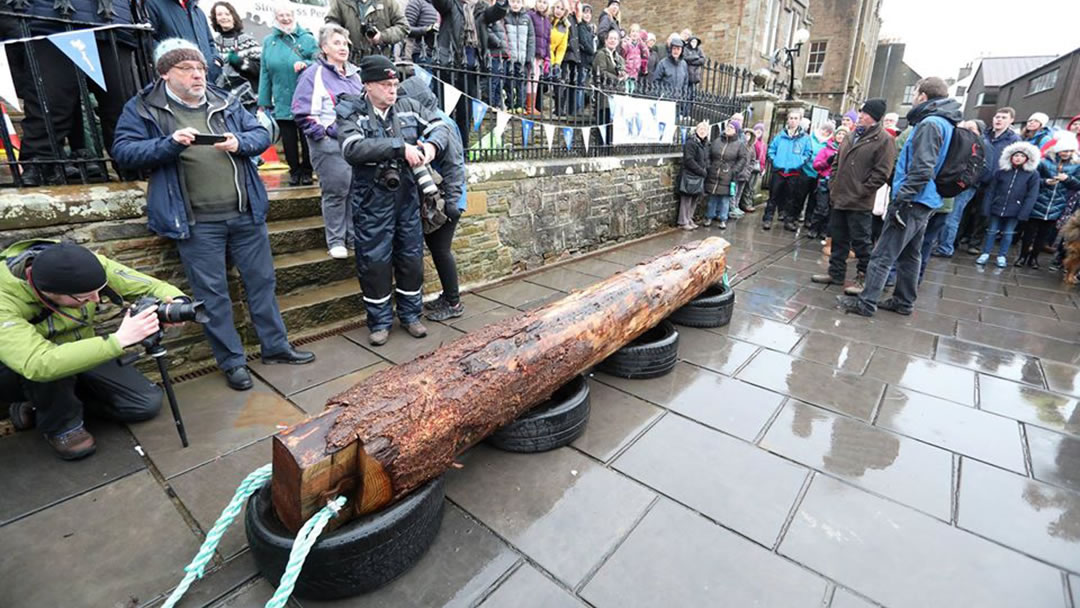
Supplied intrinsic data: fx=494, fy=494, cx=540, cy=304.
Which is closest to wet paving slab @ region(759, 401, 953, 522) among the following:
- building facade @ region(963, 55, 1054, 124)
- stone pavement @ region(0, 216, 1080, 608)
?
stone pavement @ region(0, 216, 1080, 608)

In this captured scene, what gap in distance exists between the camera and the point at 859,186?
5.27m

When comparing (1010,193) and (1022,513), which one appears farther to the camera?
(1010,193)

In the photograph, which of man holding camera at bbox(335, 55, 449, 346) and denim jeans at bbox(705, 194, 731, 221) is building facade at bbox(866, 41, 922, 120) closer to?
denim jeans at bbox(705, 194, 731, 221)

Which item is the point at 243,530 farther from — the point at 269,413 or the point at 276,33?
the point at 276,33

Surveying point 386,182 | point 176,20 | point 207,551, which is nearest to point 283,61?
point 176,20

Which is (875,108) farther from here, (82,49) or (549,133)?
(82,49)

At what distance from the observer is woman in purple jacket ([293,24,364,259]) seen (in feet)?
13.5

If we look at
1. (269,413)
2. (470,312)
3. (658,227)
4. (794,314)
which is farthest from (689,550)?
(658,227)

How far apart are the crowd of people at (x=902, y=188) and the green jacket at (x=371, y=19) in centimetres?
492

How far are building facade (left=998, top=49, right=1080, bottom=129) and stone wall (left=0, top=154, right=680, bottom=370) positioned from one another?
2314 centimetres

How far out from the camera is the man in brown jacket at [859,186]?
16.7 feet

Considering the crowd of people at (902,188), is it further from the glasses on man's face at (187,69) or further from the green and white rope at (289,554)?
the glasses on man's face at (187,69)

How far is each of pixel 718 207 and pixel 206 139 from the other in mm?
8283

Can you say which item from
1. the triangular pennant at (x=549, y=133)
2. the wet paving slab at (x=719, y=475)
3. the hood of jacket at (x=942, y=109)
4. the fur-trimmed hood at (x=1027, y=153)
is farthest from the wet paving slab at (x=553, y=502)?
the fur-trimmed hood at (x=1027, y=153)
